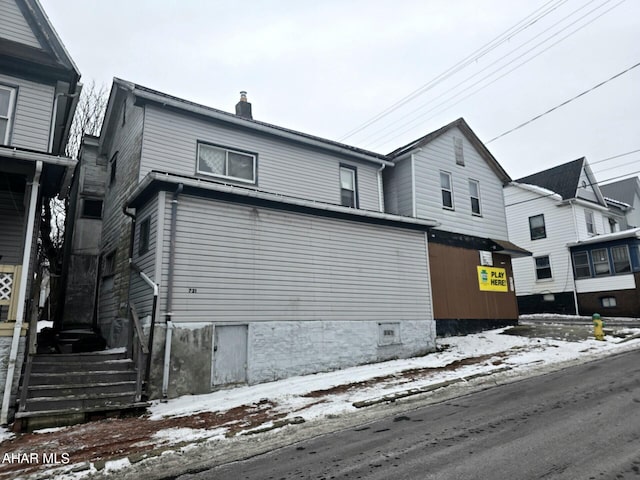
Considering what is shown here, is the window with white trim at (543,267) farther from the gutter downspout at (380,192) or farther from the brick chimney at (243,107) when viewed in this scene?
the brick chimney at (243,107)

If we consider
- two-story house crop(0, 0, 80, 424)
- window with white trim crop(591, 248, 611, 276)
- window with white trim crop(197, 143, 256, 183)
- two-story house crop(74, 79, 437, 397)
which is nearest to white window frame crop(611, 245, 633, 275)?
window with white trim crop(591, 248, 611, 276)

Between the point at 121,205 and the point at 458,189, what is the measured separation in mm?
12517

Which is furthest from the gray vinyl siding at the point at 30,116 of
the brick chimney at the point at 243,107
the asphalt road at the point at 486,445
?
the asphalt road at the point at 486,445

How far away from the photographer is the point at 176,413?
24.5 feet

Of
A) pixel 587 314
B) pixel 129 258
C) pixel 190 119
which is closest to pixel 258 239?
pixel 129 258

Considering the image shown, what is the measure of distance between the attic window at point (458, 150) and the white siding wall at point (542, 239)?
34.4ft

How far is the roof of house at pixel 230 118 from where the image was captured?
11.4 m

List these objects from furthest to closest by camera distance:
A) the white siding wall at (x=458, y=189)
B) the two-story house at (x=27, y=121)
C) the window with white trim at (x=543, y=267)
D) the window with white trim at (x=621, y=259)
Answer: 1. the window with white trim at (x=543, y=267)
2. the window with white trim at (x=621, y=259)
3. the white siding wall at (x=458, y=189)
4. the two-story house at (x=27, y=121)

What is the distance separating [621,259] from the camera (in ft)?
70.5

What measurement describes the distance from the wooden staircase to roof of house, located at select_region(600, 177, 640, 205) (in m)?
37.2

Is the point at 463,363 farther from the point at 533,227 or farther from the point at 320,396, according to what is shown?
the point at 533,227

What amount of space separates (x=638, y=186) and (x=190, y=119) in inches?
1416

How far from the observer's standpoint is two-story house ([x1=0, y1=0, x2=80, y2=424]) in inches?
322

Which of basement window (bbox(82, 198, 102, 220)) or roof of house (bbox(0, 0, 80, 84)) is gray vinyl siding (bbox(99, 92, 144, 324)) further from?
roof of house (bbox(0, 0, 80, 84))
